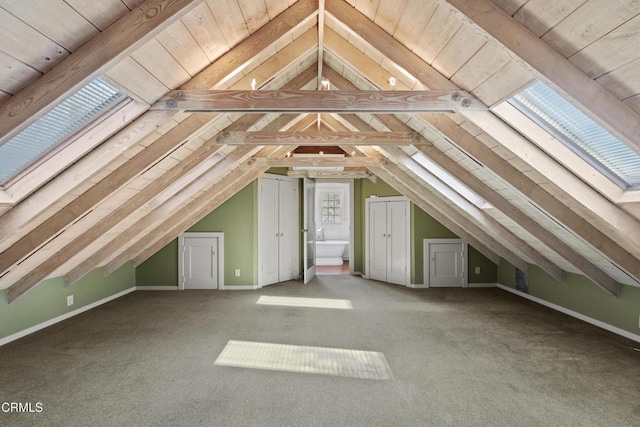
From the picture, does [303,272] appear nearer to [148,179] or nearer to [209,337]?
[209,337]

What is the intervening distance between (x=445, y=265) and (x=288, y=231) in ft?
9.42

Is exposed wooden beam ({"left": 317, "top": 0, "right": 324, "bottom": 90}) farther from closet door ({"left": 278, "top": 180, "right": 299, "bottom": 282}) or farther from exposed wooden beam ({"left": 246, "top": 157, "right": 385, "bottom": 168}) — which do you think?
closet door ({"left": 278, "top": 180, "right": 299, "bottom": 282})

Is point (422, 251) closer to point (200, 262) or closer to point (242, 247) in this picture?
point (242, 247)

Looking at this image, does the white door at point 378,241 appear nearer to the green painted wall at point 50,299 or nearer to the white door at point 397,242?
the white door at point 397,242

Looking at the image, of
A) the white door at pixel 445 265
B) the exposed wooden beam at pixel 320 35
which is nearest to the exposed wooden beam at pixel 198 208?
the exposed wooden beam at pixel 320 35

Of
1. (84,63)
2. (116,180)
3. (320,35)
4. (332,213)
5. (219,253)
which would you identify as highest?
(320,35)

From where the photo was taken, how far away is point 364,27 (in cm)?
221

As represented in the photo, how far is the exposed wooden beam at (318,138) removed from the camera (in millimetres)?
3102

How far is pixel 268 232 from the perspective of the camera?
5.95 metres

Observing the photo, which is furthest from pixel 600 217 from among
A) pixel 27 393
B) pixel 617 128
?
pixel 27 393

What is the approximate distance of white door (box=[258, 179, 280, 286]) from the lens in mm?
5793

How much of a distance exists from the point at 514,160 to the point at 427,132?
0.81 m

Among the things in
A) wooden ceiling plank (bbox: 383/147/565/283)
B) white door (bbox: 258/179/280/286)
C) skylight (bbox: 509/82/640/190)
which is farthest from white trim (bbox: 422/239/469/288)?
skylight (bbox: 509/82/640/190)

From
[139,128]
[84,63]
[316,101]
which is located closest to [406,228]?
[316,101]
